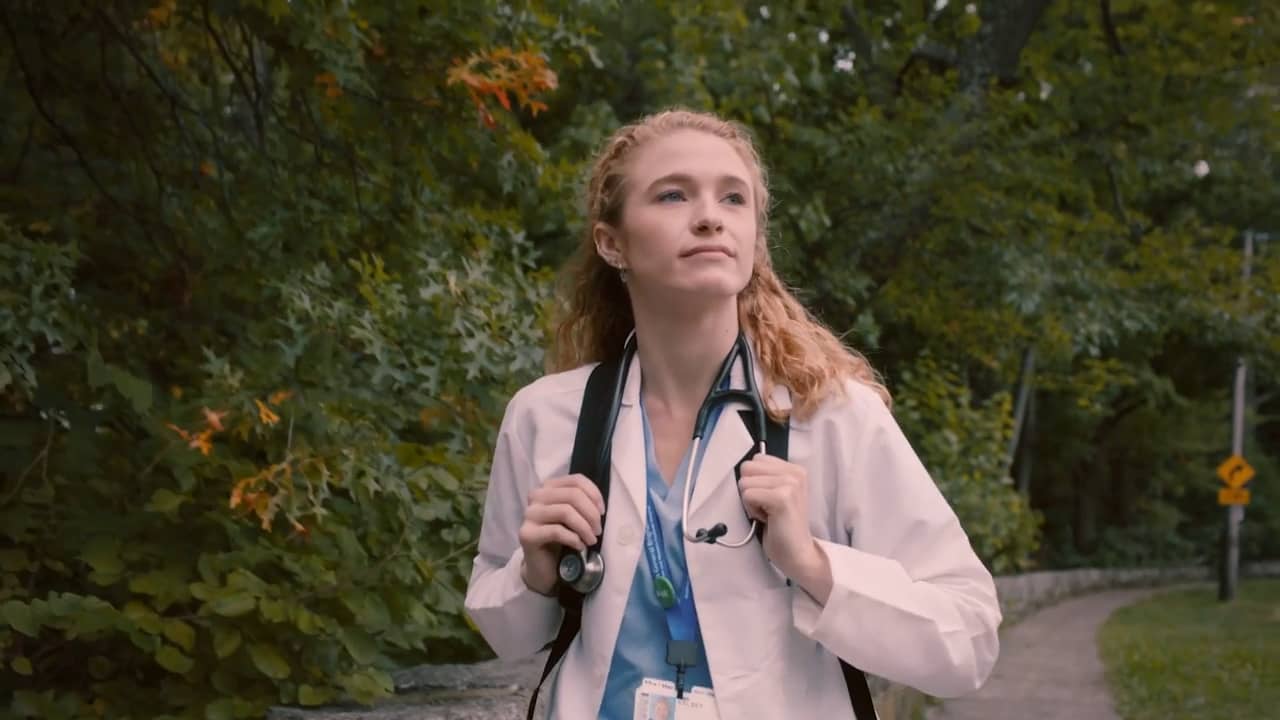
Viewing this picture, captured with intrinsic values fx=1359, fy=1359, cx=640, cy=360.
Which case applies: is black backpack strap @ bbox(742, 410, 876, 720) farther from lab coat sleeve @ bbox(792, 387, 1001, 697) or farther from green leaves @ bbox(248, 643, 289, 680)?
green leaves @ bbox(248, 643, 289, 680)

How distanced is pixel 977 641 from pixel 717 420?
44cm

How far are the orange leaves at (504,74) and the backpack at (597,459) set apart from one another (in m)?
2.34

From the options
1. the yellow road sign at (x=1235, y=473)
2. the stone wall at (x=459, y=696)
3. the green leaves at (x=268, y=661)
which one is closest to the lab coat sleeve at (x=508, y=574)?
the stone wall at (x=459, y=696)

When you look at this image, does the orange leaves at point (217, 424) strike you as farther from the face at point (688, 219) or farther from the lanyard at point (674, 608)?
the lanyard at point (674, 608)

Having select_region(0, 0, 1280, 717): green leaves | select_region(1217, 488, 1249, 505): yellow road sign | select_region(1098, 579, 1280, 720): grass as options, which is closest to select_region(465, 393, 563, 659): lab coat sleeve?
select_region(0, 0, 1280, 717): green leaves

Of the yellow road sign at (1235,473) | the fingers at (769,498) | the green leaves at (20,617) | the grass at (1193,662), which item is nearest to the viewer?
the fingers at (769,498)

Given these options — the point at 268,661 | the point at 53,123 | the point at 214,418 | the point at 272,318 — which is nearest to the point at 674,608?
the point at 268,661

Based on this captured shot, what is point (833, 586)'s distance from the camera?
1.66 metres

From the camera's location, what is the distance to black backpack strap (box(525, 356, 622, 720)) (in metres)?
1.85

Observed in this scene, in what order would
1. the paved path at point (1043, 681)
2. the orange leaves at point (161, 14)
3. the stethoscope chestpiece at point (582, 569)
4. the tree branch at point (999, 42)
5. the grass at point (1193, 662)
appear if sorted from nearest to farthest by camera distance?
the stethoscope chestpiece at point (582, 569) < the orange leaves at point (161, 14) < the paved path at point (1043, 681) < the grass at point (1193, 662) < the tree branch at point (999, 42)

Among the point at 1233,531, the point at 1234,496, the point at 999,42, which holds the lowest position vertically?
the point at 1233,531

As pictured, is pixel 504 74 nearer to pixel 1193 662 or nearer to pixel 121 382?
pixel 121 382

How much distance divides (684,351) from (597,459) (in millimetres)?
207

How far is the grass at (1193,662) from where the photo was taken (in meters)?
9.20
